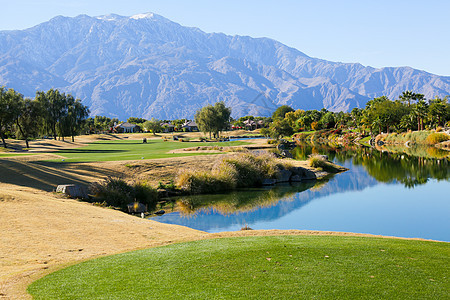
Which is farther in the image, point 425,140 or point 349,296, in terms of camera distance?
point 425,140

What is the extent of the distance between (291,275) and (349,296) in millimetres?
1525

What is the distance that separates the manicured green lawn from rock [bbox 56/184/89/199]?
14.5m

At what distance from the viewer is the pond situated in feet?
72.3

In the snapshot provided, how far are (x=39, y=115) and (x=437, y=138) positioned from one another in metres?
77.6

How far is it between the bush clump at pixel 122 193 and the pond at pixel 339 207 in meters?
2.17

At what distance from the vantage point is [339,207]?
28.0m

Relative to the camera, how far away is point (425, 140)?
87688 mm

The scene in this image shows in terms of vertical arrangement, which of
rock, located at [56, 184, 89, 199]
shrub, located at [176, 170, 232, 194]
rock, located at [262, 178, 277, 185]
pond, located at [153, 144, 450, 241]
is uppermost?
rock, located at [56, 184, 89, 199]

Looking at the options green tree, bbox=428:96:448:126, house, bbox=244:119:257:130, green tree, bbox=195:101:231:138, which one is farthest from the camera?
house, bbox=244:119:257:130

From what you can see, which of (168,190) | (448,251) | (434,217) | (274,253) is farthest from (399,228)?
(168,190)

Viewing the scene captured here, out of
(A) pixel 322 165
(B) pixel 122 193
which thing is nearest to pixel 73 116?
(A) pixel 322 165

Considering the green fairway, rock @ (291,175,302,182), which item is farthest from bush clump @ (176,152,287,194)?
the green fairway

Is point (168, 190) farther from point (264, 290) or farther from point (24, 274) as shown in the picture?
point (264, 290)

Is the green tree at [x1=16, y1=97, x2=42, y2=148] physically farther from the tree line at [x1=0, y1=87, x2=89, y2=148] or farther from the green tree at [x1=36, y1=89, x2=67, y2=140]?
the green tree at [x1=36, y1=89, x2=67, y2=140]
